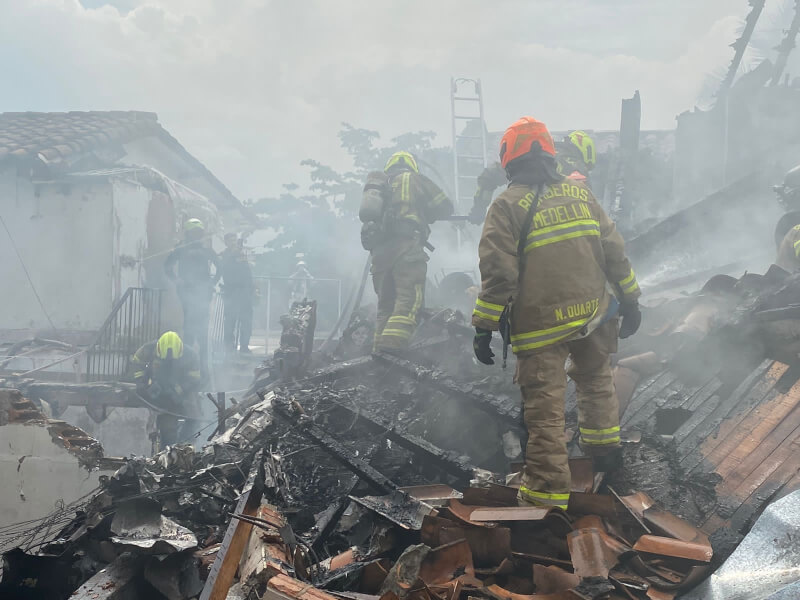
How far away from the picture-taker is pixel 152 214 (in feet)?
42.0

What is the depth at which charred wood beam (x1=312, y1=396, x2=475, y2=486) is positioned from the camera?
381 centimetres

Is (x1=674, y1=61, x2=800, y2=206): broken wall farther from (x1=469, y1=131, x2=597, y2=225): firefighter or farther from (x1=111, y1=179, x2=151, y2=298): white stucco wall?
(x1=111, y1=179, x2=151, y2=298): white stucco wall

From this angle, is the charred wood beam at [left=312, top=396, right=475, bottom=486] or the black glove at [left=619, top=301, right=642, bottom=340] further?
the charred wood beam at [left=312, top=396, right=475, bottom=486]

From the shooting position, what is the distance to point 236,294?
11.4m

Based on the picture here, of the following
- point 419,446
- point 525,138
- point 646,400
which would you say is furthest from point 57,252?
point 646,400

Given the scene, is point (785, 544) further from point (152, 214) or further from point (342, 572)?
point (152, 214)

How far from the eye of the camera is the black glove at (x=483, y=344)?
11.0ft

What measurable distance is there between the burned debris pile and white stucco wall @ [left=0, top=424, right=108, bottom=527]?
1.18 meters

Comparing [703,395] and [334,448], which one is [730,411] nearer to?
[703,395]

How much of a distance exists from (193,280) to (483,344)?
843 cm

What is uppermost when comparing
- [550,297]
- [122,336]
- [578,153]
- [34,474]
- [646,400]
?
[578,153]

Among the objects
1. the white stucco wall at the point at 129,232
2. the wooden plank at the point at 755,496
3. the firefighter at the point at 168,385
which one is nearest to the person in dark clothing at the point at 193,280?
the white stucco wall at the point at 129,232

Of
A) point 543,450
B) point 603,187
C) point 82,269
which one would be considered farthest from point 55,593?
point 82,269

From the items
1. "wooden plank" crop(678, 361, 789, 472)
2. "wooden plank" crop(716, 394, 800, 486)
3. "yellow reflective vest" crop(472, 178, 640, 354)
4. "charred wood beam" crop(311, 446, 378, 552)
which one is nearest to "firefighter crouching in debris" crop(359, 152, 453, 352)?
"charred wood beam" crop(311, 446, 378, 552)
